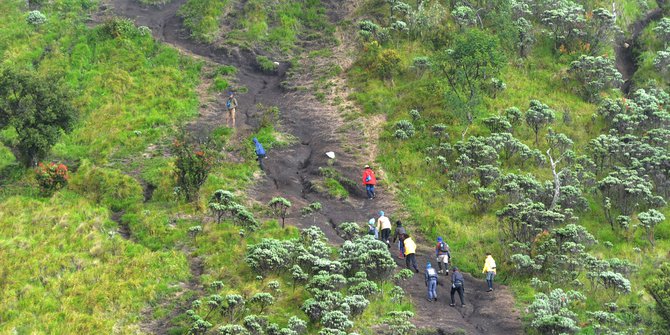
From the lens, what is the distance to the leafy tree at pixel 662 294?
24859 mm

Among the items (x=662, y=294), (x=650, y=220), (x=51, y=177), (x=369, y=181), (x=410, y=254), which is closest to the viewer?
(x=662, y=294)

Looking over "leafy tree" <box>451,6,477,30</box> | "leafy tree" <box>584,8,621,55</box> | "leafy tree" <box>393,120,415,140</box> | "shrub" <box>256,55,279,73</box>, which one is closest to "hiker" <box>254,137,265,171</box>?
"leafy tree" <box>393,120,415,140</box>

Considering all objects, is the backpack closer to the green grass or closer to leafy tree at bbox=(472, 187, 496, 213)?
leafy tree at bbox=(472, 187, 496, 213)

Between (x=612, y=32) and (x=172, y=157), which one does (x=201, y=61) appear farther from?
(x=612, y=32)

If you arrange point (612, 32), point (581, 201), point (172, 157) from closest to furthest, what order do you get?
1. point (581, 201)
2. point (172, 157)
3. point (612, 32)

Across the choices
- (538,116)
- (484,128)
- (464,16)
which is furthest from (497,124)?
(464,16)

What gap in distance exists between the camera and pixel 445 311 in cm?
2636

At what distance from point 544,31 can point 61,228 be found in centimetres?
3148

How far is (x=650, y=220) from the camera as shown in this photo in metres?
31.3

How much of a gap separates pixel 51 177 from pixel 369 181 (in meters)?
13.4

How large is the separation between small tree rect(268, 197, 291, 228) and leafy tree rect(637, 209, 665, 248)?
1425 cm

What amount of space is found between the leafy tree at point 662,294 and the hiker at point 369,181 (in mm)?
12625

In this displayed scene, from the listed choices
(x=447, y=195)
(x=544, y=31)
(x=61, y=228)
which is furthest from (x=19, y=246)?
(x=544, y=31)

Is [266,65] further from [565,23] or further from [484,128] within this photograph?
[565,23]
